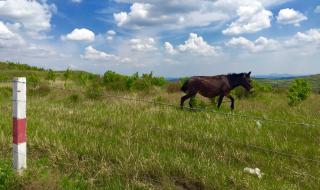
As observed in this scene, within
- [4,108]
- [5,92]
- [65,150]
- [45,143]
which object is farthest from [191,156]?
[5,92]

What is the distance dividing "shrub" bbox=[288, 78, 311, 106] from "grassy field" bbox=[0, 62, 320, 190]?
6.74 m

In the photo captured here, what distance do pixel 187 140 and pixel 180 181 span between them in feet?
7.01

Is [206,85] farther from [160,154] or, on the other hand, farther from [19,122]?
[19,122]

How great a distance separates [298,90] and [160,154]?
443 inches

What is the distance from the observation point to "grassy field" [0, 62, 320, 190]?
4.74 meters

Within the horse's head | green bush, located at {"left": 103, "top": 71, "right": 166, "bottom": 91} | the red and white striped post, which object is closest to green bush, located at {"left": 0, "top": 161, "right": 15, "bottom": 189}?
the red and white striped post

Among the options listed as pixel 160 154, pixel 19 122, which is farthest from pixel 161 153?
pixel 19 122

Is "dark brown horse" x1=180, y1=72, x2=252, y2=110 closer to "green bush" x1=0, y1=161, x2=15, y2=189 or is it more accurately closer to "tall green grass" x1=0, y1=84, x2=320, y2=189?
"tall green grass" x1=0, y1=84, x2=320, y2=189

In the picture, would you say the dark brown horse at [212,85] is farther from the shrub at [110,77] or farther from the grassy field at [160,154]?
the shrub at [110,77]

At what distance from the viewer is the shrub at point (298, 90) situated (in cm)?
1472

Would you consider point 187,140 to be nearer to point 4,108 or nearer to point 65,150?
point 65,150

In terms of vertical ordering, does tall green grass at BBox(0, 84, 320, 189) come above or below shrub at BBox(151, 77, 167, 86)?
below

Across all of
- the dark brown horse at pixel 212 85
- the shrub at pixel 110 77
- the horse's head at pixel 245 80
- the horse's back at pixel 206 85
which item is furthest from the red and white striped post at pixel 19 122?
the shrub at pixel 110 77

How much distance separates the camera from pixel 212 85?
40.0 ft
